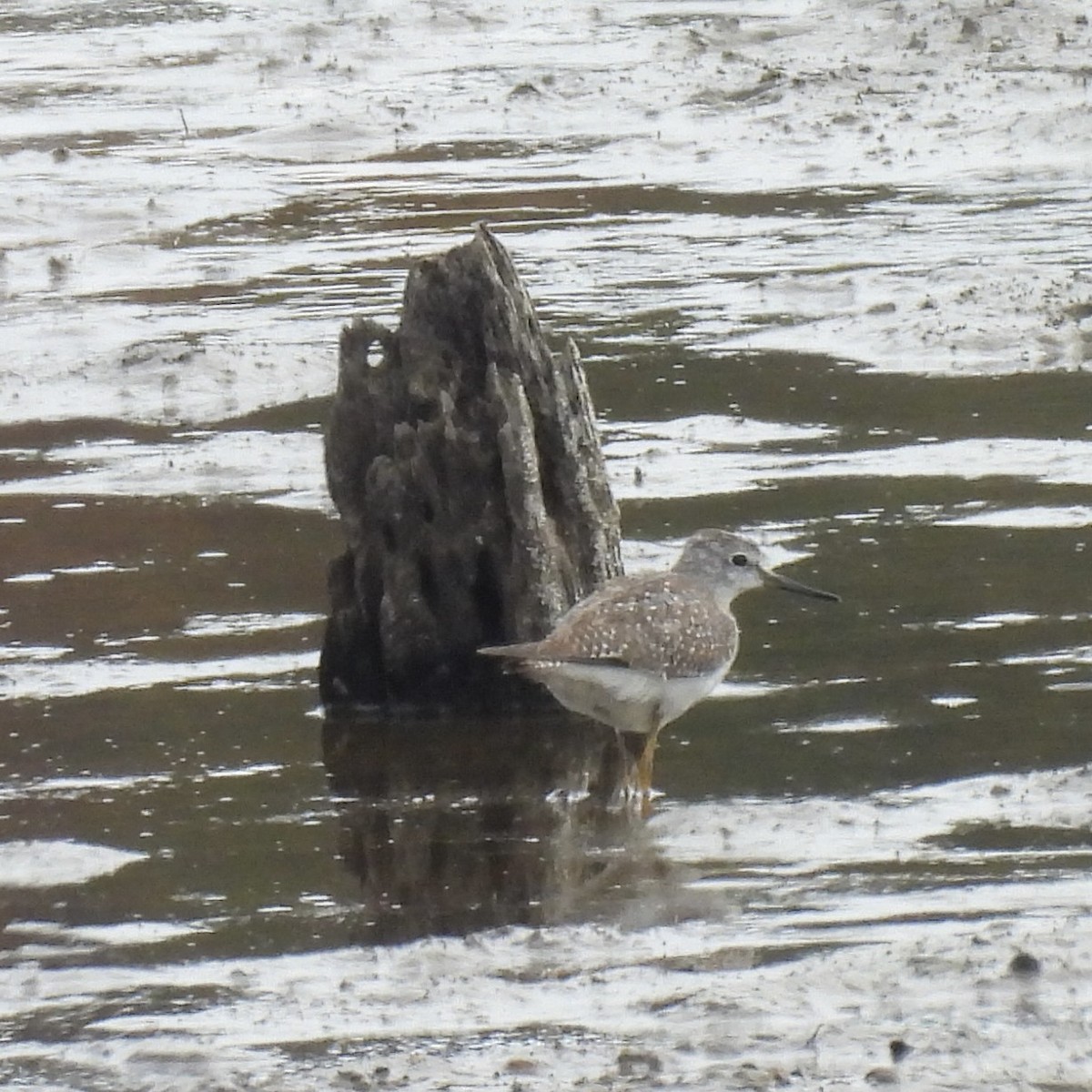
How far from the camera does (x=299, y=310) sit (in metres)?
14.5

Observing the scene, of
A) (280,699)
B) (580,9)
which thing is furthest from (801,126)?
(280,699)

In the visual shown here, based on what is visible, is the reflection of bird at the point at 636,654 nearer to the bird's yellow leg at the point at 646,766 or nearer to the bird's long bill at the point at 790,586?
the bird's yellow leg at the point at 646,766

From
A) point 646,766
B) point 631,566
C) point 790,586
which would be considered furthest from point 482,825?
point 631,566

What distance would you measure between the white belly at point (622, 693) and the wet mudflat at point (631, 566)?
219 millimetres

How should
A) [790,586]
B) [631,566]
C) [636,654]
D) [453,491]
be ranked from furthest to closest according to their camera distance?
[631,566], [790,586], [453,491], [636,654]

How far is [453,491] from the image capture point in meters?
8.70

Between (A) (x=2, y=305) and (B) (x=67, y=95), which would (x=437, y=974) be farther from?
(B) (x=67, y=95)

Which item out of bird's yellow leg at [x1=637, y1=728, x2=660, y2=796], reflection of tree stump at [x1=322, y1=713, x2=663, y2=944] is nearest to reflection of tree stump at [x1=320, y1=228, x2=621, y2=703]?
reflection of tree stump at [x1=322, y1=713, x2=663, y2=944]

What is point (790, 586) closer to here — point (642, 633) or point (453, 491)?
point (642, 633)

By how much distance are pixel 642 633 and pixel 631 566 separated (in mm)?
1862

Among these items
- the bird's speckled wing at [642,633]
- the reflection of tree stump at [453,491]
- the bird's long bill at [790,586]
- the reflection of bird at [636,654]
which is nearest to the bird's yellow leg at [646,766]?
the reflection of bird at [636,654]

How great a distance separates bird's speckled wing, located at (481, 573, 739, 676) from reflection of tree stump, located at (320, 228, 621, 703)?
1.40 ft

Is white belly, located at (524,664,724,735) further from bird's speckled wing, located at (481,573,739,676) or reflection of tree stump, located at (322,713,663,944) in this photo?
reflection of tree stump, located at (322,713,663,944)

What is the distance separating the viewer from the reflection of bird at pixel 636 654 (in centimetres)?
789
